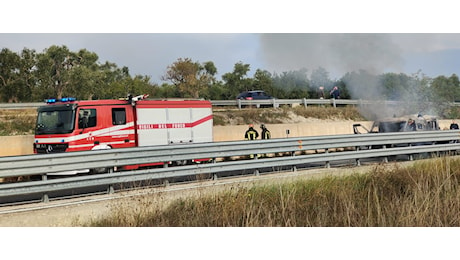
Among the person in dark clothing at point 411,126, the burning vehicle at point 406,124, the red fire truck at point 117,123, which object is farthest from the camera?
the burning vehicle at point 406,124

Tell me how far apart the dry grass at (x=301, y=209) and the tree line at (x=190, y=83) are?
57.9 ft

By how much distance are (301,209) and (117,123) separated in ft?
32.4

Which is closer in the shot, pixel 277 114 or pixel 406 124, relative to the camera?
pixel 406 124

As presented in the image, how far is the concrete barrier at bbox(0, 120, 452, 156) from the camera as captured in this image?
62.4 feet

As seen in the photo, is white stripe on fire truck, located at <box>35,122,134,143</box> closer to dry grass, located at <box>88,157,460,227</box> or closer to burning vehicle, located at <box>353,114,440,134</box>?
dry grass, located at <box>88,157,460,227</box>

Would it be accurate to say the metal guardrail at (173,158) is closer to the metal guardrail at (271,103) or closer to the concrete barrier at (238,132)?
the concrete barrier at (238,132)

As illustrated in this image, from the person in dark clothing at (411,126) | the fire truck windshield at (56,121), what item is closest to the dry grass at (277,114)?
the person in dark clothing at (411,126)

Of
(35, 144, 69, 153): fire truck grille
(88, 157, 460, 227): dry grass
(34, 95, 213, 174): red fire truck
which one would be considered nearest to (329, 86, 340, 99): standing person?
(34, 95, 213, 174): red fire truck

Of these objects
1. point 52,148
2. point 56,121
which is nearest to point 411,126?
point 56,121

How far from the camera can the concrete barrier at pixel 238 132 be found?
19031 millimetres

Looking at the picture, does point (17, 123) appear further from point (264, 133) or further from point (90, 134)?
point (264, 133)

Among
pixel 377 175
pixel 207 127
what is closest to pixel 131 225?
pixel 377 175

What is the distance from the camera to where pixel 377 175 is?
402 inches

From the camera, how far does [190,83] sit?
4425 centimetres
